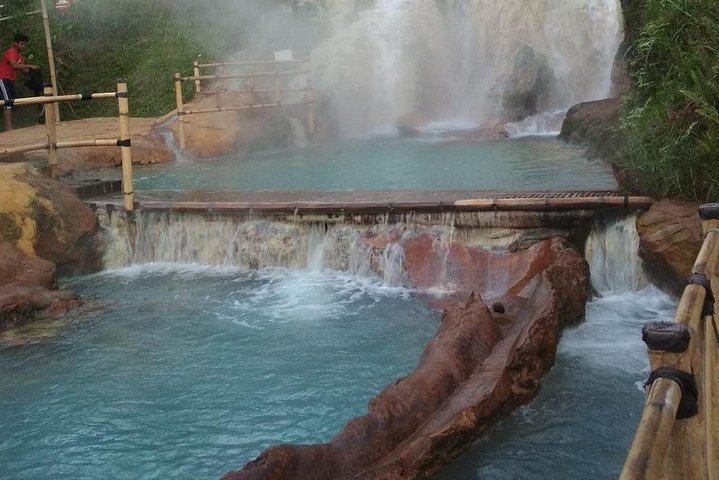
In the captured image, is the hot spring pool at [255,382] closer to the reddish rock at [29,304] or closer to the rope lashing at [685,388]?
the reddish rock at [29,304]

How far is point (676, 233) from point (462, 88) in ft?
43.7

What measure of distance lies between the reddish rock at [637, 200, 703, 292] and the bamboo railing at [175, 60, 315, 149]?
9548 millimetres

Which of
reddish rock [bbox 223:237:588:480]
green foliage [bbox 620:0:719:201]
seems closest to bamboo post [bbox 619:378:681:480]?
reddish rock [bbox 223:237:588:480]

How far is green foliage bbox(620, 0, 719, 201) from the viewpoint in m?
5.86

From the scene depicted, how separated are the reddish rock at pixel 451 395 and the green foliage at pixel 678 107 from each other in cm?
141

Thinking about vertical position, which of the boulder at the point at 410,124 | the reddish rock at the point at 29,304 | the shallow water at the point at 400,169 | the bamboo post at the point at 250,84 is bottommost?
the reddish rock at the point at 29,304

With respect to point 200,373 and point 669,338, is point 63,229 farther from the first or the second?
point 669,338

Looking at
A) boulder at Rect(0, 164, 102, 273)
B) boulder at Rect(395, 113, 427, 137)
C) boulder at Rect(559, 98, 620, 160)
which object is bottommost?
boulder at Rect(0, 164, 102, 273)

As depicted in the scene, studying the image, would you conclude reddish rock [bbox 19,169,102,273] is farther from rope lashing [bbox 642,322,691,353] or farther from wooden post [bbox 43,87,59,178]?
rope lashing [bbox 642,322,691,353]

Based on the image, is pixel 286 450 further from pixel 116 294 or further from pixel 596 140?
pixel 596 140

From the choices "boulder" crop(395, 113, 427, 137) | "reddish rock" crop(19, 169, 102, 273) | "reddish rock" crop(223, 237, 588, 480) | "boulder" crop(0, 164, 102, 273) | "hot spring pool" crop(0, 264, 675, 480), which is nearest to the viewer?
"reddish rock" crop(223, 237, 588, 480)

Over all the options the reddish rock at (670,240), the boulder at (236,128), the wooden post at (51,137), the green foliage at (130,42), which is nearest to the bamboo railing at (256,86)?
the boulder at (236,128)

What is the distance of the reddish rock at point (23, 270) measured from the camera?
6938 mm

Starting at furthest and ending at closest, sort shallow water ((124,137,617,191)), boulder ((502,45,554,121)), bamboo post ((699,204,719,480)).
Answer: boulder ((502,45,554,121)) → shallow water ((124,137,617,191)) → bamboo post ((699,204,719,480))
